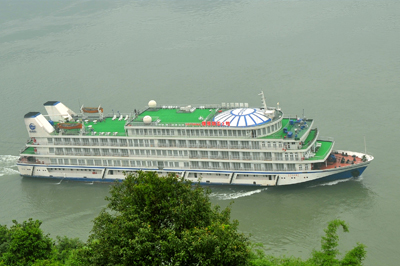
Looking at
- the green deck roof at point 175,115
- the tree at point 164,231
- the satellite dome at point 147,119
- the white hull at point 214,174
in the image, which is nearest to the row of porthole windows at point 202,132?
the satellite dome at point 147,119

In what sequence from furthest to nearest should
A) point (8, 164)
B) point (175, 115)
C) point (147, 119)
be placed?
point (8, 164), point (175, 115), point (147, 119)

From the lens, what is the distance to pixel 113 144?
5078 centimetres

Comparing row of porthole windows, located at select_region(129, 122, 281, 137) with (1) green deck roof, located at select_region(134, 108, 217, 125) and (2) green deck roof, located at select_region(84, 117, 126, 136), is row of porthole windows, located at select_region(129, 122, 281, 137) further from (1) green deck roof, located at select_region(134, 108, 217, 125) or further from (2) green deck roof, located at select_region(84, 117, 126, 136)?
(2) green deck roof, located at select_region(84, 117, 126, 136)

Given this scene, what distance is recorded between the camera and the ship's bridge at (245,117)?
46.7m

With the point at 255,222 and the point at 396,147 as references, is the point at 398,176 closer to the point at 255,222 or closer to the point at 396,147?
the point at 396,147

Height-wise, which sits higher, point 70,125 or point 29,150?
point 70,125

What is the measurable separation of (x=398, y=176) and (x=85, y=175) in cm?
3029

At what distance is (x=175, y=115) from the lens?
51219 mm

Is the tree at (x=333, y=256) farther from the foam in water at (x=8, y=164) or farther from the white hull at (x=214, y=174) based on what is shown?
the foam in water at (x=8, y=164)

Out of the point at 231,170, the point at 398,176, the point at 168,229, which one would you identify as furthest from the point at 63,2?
the point at 168,229

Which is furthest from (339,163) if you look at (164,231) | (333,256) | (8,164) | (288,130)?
(8,164)

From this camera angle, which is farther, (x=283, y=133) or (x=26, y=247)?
(x=283, y=133)

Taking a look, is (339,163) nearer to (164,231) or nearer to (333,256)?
(333,256)

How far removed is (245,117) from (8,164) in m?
27.1
